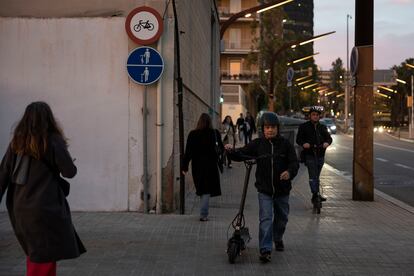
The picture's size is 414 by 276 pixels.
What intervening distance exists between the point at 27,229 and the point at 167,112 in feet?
17.8

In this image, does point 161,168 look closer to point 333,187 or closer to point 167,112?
point 167,112

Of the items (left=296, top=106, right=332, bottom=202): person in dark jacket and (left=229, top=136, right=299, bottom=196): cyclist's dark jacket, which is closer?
(left=229, top=136, right=299, bottom=196): cyclist's dark jacket

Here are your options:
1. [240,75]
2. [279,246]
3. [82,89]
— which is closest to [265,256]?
[279,246]

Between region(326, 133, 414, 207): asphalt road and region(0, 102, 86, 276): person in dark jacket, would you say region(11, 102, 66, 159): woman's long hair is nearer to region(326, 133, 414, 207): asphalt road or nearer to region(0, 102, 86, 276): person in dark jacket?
region(0, 102, 86, 276): person in dark jacket

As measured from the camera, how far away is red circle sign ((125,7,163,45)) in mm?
9609

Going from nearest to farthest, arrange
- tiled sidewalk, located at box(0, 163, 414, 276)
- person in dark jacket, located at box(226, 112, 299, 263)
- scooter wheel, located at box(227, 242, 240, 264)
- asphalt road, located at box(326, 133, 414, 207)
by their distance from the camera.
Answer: tiled sidewalk, located at box(0, 163, 414, 276), scooter wheel, located at box(227, 242, 240, 264), person in dark jacket, located at box(226, 112, 299, 263), asphalt road, located at box(326, 133, 414, 207)

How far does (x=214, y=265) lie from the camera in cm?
665

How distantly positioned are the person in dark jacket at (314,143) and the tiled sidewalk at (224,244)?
2.22 feet

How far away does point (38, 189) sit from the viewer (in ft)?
15.1

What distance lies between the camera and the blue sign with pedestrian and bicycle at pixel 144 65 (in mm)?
9555

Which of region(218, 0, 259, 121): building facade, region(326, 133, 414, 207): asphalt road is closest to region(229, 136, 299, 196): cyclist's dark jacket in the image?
region(326, 133, 414, 207): asphalt road

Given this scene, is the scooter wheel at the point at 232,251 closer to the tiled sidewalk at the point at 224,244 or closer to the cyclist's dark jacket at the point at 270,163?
the tiled sidewalk at the point at 224,244

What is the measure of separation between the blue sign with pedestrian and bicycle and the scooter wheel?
3.71m

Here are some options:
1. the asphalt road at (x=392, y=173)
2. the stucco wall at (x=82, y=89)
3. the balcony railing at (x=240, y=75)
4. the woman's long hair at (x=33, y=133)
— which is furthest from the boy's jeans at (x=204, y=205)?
the balcony railing at (x=240, y=75)
